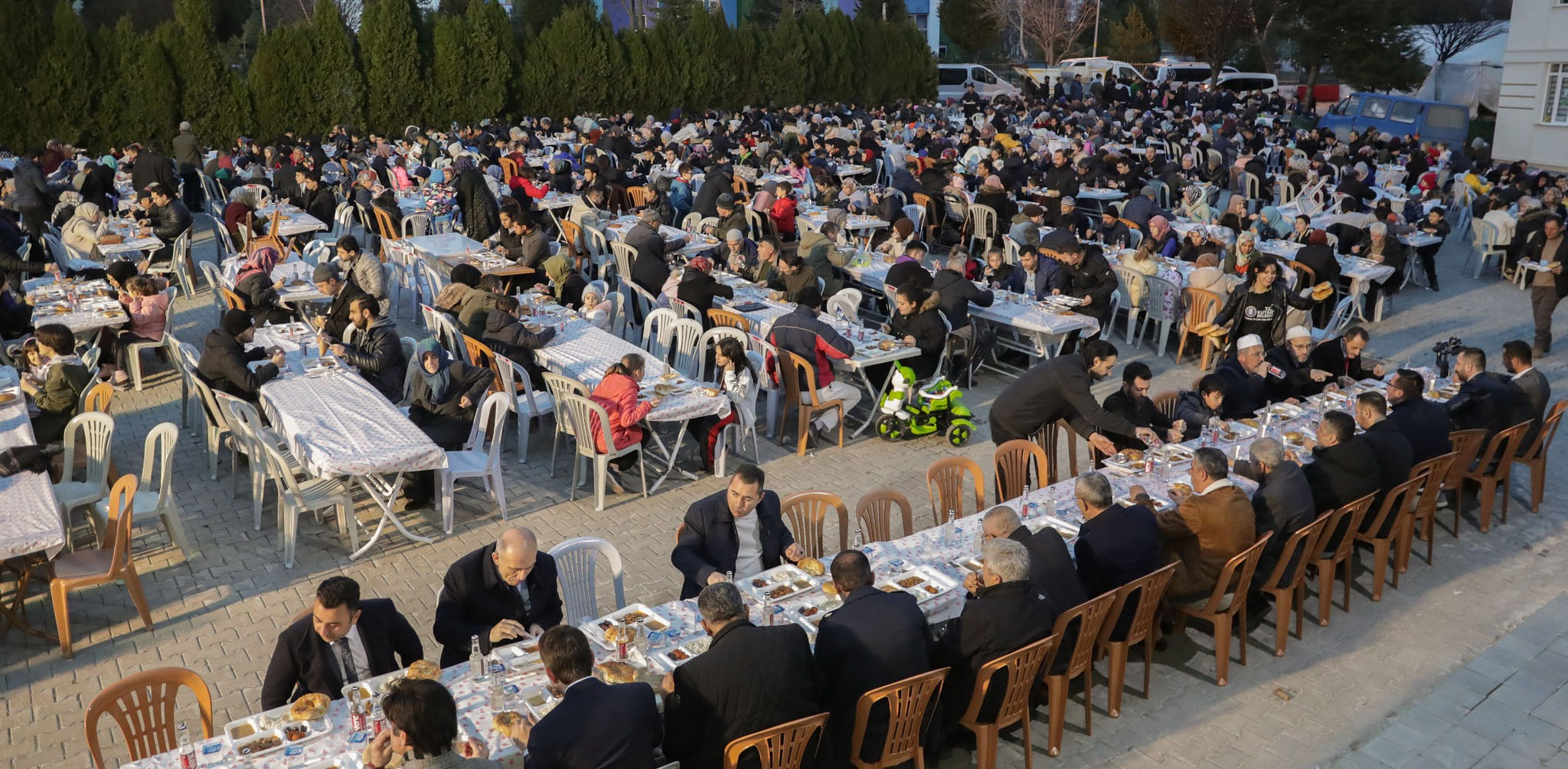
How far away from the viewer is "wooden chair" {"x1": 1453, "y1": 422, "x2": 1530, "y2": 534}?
8117 mm

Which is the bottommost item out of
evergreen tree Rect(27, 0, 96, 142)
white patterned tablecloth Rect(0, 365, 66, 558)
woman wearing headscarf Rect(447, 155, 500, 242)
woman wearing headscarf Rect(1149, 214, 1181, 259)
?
white patterned tablecloth Rect(0, 365, 66, 558)

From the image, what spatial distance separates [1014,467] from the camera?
743 cm

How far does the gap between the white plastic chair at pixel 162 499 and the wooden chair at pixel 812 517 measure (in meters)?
3.55

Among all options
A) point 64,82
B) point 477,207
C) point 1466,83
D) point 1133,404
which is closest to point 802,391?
point 1133,404

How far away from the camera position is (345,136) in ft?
77.6

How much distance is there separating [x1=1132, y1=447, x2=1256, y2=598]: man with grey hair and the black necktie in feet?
12.8

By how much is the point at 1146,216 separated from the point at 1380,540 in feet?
27.5

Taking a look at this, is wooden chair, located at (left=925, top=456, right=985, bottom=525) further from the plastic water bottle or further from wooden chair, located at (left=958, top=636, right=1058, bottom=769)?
the plastic water bottle

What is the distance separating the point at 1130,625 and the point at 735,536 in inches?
79.6

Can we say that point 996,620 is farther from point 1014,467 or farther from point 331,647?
point 331,647

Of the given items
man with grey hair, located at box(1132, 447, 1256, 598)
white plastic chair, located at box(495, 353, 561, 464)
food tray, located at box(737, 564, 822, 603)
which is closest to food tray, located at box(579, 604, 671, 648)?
food tray, located at box(737, 564, 822, 603)

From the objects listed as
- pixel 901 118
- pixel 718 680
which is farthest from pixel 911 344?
pixel 901 118

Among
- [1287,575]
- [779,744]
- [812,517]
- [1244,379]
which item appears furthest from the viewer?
[1244,379]

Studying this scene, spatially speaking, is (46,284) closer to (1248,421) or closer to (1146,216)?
(1248,421)
